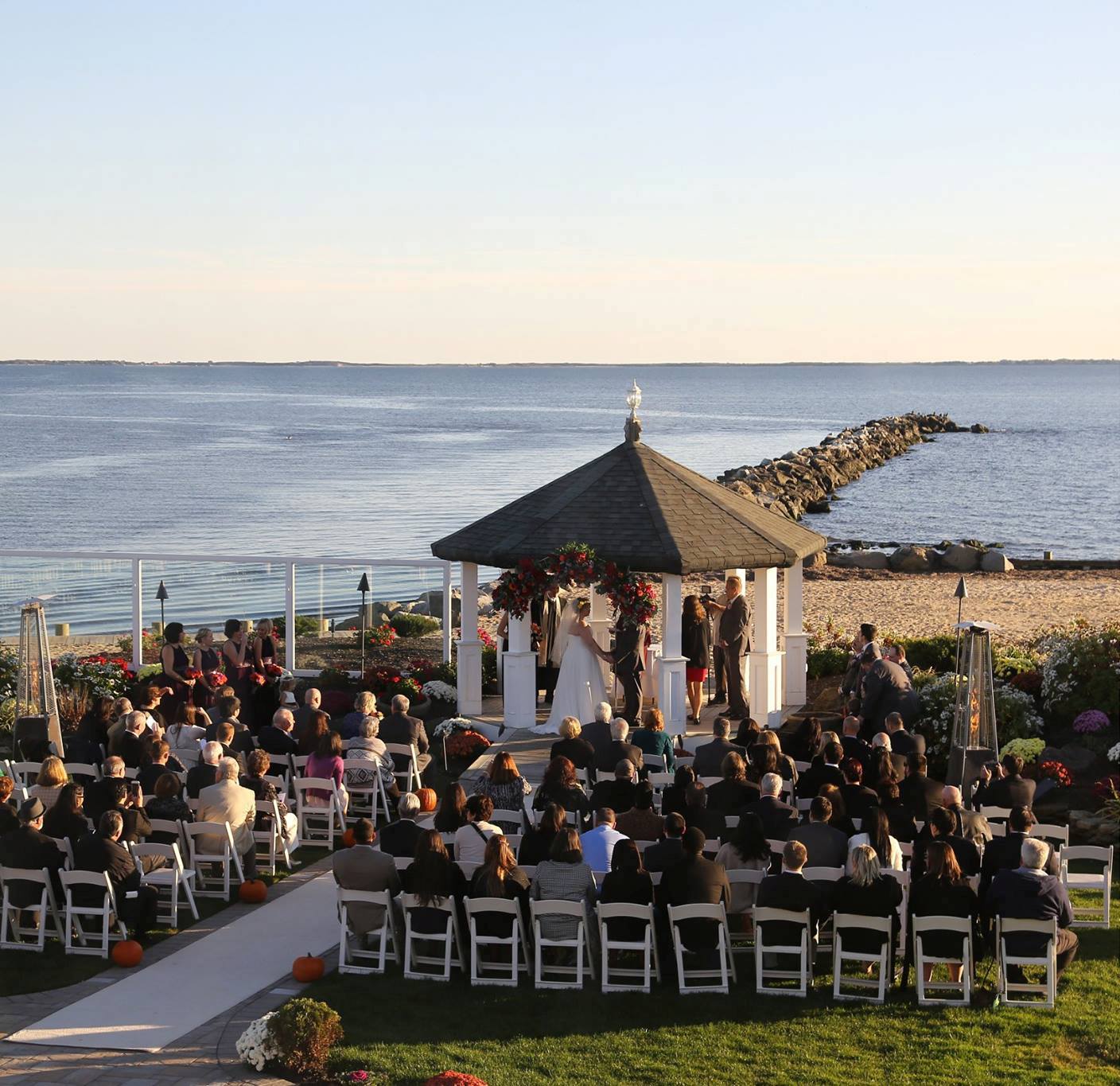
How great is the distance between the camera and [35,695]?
17.5 meters

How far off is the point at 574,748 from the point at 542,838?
289 centimetres

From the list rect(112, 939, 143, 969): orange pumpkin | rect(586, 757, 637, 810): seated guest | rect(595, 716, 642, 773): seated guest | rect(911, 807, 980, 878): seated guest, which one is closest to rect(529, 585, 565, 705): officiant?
rect(595, 716, 642, 773): seated guest

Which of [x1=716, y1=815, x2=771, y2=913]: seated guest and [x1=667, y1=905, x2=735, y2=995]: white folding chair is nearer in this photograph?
[x1=667, y1=905, x2=735, y2=995]: white folding chair

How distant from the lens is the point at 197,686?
19.8m

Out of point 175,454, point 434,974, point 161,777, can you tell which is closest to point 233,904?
point 161,777

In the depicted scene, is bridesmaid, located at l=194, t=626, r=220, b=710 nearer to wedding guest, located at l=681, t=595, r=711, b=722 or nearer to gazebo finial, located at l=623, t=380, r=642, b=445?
wedding guest, located at l=681, t=595, r=711, b=722

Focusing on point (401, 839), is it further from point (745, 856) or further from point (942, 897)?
point (942, 897)

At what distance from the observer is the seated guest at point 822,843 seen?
12.4 meters

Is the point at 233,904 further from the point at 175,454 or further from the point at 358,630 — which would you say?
the point at 175,454

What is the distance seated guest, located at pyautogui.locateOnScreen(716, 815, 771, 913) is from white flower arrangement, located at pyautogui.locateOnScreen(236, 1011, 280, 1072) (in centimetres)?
397

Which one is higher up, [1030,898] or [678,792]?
[678,792]

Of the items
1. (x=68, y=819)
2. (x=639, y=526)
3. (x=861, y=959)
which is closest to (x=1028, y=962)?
(x=861, y=959)

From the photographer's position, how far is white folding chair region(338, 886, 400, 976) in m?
12.1

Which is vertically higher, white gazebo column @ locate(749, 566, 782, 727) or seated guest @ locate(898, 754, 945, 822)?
white gazebo column @ locate(749, 566, 782, 727)
